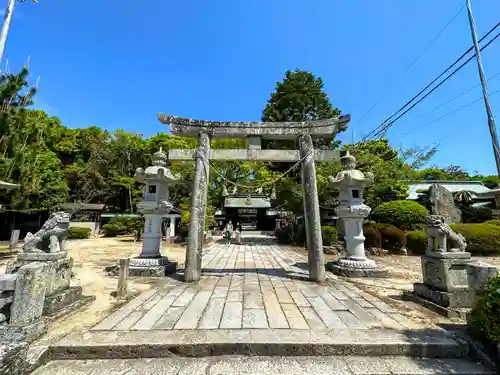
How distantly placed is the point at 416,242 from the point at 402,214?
205 cm

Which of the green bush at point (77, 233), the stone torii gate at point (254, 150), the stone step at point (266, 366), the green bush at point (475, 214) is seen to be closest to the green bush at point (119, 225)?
the green bush at point (77, 233)

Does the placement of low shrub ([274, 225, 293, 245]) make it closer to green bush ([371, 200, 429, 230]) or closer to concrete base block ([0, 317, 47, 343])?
green bush ([371, 200, 429, 230])

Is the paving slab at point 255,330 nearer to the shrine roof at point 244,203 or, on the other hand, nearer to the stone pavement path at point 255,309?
the stone pavement path at point 255,309

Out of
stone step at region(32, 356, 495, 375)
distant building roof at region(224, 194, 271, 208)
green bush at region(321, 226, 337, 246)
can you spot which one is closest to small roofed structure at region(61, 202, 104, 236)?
distant building roof at region(224, 194, 271, 208)

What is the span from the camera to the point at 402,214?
13.9 meters

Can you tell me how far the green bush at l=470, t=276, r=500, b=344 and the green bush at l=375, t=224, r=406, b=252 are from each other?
10.7 m

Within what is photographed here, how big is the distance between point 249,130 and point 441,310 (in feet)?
19.9

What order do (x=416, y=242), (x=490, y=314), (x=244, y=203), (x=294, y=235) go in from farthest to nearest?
(x=244, y=203) < (x=294, y=235) < (x=416, y=242) < (x=490, y=314)

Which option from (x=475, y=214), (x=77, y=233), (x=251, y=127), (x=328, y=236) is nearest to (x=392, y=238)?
(x=328, y=236)

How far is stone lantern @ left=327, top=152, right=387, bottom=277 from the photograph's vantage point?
23.5 feet

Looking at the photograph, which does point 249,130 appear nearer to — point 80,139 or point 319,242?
point 319,242

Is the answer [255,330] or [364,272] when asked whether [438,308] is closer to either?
[364,272]

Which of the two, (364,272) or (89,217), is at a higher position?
(89,217)

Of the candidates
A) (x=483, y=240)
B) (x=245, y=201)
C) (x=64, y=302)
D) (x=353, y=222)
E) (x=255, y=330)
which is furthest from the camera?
(x=245, y=201)
